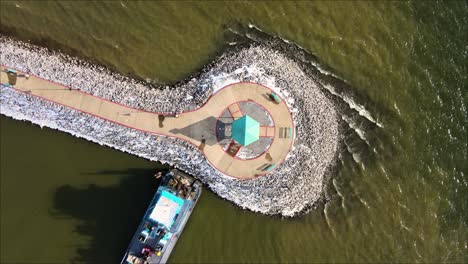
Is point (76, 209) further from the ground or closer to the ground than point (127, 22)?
closer to the ground

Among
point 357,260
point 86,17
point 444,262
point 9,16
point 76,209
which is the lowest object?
point 76,209

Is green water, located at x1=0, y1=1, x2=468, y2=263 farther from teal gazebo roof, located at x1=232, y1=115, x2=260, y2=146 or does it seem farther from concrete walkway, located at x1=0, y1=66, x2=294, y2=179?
teal gazebo roof, located at x1=232, y1=115, x2=260, y2=146

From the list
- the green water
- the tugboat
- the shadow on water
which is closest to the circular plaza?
the tugboat

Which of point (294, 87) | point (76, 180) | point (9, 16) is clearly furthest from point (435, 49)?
point (9, 16)

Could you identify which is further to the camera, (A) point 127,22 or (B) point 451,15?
(B) point 451,15

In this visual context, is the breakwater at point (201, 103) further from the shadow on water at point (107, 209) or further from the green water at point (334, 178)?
the shadow on water at point (107, 209)

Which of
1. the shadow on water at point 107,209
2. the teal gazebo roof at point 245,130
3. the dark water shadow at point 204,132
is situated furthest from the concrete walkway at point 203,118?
the shadow on water at point 107,209

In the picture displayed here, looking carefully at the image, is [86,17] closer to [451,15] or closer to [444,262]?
Answer: [451,15]
